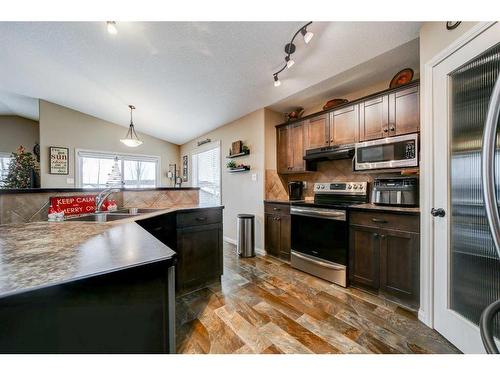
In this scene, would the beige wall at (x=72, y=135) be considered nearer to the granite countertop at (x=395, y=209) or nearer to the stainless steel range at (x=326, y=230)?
the stainless steel range at (x=326, y=230)

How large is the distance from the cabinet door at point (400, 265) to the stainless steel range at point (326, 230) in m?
0.36

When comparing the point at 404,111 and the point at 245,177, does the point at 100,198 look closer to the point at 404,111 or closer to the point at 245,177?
the point at 245,177

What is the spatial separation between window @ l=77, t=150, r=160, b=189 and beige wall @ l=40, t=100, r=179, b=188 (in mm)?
145

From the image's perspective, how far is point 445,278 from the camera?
1480 millimetres

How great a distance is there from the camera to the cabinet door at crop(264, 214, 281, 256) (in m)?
3.05

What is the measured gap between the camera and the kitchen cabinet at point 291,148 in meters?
3.04

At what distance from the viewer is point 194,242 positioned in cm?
215

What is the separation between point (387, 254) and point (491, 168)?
1517 mm

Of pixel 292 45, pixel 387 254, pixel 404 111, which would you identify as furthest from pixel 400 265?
pixel 292 45

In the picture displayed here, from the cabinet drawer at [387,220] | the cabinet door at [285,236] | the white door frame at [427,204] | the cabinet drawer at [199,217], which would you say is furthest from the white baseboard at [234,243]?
the white door frame at [427,204]
